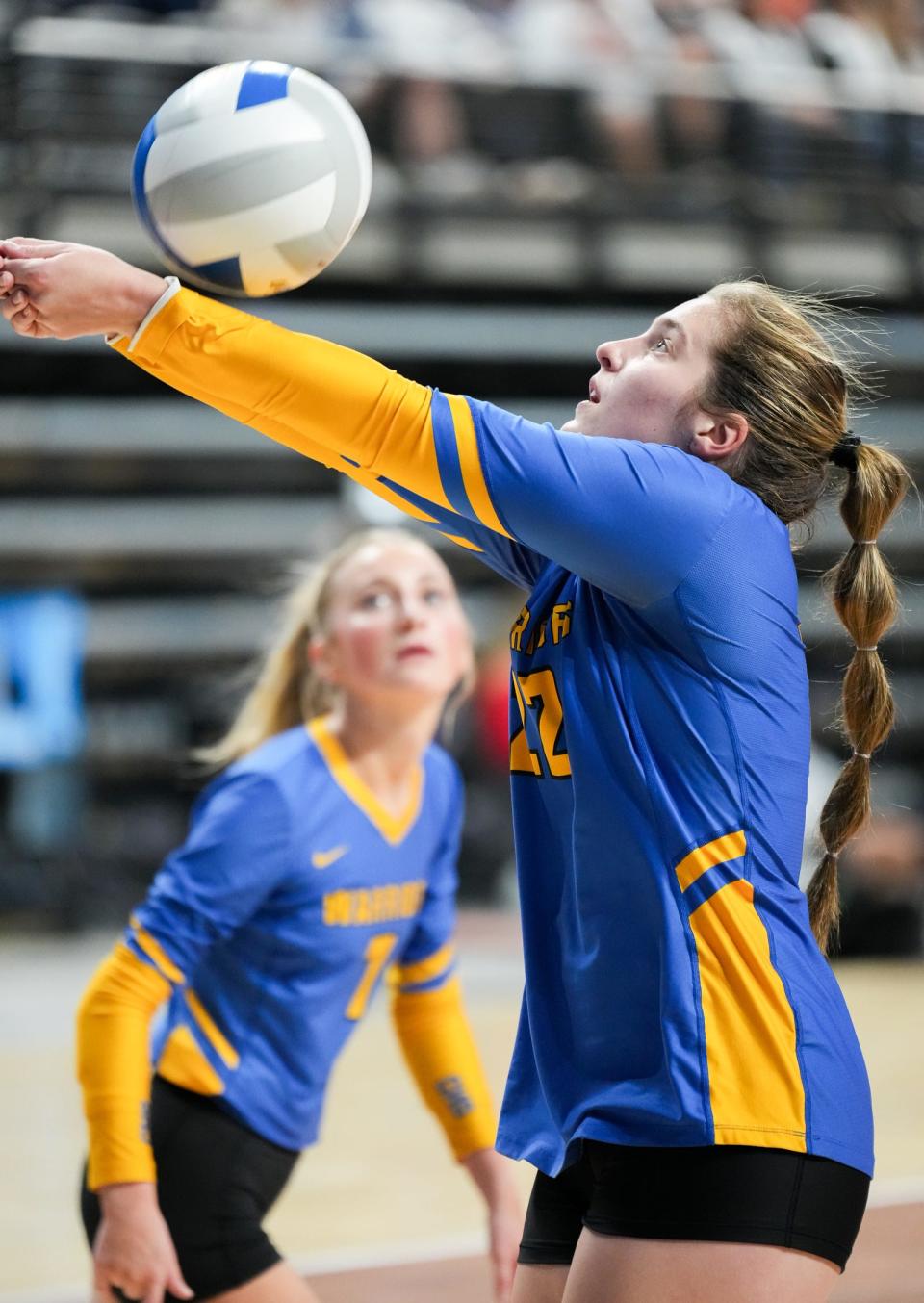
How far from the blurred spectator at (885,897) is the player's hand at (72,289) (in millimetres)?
7388

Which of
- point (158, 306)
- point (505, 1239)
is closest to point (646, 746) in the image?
point (158, 306)

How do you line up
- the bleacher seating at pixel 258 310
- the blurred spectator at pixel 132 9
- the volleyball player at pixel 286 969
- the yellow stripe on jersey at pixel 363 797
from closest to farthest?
the volleyball player at pixel 286 969
the yellow stripe on jersey at pixel 363 797
the bleacher seating at pixel 258 310
the blurred spectator at pixel 132 9

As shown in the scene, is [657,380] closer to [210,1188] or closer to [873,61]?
[210,1188]

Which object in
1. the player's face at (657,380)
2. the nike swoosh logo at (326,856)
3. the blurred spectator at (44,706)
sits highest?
the player's face at (657,380)

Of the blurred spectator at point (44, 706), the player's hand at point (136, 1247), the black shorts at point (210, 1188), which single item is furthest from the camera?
the blurred spectator at point (44, 706)

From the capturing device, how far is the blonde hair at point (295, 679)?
2.61 metres

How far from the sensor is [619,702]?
1447 millimetres

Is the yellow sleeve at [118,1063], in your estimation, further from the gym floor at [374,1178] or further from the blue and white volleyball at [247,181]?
the gym floor at [374,1178]

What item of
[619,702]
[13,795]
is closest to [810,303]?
[619,702]

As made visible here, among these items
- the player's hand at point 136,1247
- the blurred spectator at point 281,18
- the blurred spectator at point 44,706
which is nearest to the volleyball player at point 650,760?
the player's hand at point 136,1247

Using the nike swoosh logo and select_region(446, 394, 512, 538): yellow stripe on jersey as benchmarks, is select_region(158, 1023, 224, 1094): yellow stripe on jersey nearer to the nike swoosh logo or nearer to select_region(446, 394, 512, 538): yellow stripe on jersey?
the nike swoosh logo

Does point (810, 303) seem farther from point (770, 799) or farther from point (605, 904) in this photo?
point (605, 904)

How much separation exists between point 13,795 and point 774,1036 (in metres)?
8.64

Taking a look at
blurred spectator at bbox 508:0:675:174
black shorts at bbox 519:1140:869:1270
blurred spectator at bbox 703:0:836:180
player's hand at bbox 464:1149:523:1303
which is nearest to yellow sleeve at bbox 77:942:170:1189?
player's hand at bbox 464:1149:523:1303
